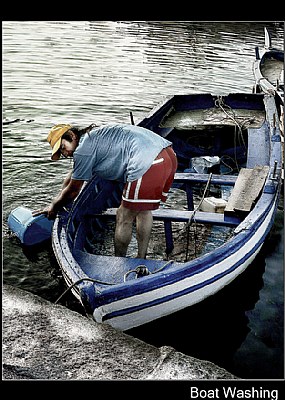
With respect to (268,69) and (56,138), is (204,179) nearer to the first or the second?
(56,138)

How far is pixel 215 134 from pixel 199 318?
5.28 metres

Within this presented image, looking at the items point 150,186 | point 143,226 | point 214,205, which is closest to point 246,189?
point 214,205

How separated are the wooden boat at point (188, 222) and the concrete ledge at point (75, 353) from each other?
55 cm

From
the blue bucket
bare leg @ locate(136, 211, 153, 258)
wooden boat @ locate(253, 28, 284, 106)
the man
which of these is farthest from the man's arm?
wooden boat @ locate(253, 28, 284, 106)

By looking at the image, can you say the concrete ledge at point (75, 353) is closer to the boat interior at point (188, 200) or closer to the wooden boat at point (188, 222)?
the wooden boat at point (188, 222)

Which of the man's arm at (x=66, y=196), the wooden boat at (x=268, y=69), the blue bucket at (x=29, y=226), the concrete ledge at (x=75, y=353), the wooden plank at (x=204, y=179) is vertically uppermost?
the wooden boat at (x=268, y=69)

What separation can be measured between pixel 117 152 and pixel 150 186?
0.51 meters

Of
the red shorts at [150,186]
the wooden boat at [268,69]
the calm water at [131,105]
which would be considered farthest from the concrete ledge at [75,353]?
the wooden boat at [268,69]

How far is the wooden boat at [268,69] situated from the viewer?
1281cm

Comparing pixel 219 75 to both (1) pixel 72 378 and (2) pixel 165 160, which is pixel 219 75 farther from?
(1) pixel 72 378

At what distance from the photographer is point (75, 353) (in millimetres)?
3531

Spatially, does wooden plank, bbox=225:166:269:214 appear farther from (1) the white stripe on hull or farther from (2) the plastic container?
(1) the white stripe on hull

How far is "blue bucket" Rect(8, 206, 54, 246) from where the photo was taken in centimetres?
691

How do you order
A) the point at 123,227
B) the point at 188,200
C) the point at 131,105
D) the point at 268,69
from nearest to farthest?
the point at 123,227, the point at 188,200, the point at 131,105, the point at 268,69
